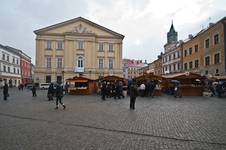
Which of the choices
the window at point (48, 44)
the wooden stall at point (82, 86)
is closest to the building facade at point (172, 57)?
the wooden stall at point (82, 86)

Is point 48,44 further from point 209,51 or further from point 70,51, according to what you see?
point 209,51

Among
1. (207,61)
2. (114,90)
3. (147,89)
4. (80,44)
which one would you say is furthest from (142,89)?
(80,44)

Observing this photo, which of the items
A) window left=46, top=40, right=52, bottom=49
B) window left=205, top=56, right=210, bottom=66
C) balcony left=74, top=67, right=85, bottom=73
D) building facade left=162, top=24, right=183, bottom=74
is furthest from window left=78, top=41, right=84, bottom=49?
window left=205, top=56, right=210, bottom=66

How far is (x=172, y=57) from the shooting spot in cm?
6150

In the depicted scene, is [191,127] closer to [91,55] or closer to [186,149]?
[186,149]

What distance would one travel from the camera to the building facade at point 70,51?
56.3 m

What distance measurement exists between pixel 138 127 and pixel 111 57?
51.3 m

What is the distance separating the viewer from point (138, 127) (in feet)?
28.1

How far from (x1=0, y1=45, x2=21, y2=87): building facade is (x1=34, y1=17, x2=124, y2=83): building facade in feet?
46.7

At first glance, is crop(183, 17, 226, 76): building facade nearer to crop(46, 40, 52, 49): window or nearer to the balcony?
the balcony

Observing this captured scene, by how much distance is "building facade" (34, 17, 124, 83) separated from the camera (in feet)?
185

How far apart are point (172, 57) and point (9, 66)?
49.6m

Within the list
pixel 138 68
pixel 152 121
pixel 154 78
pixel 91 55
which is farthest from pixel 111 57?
pixel 138 68

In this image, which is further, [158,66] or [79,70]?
[158,66]
